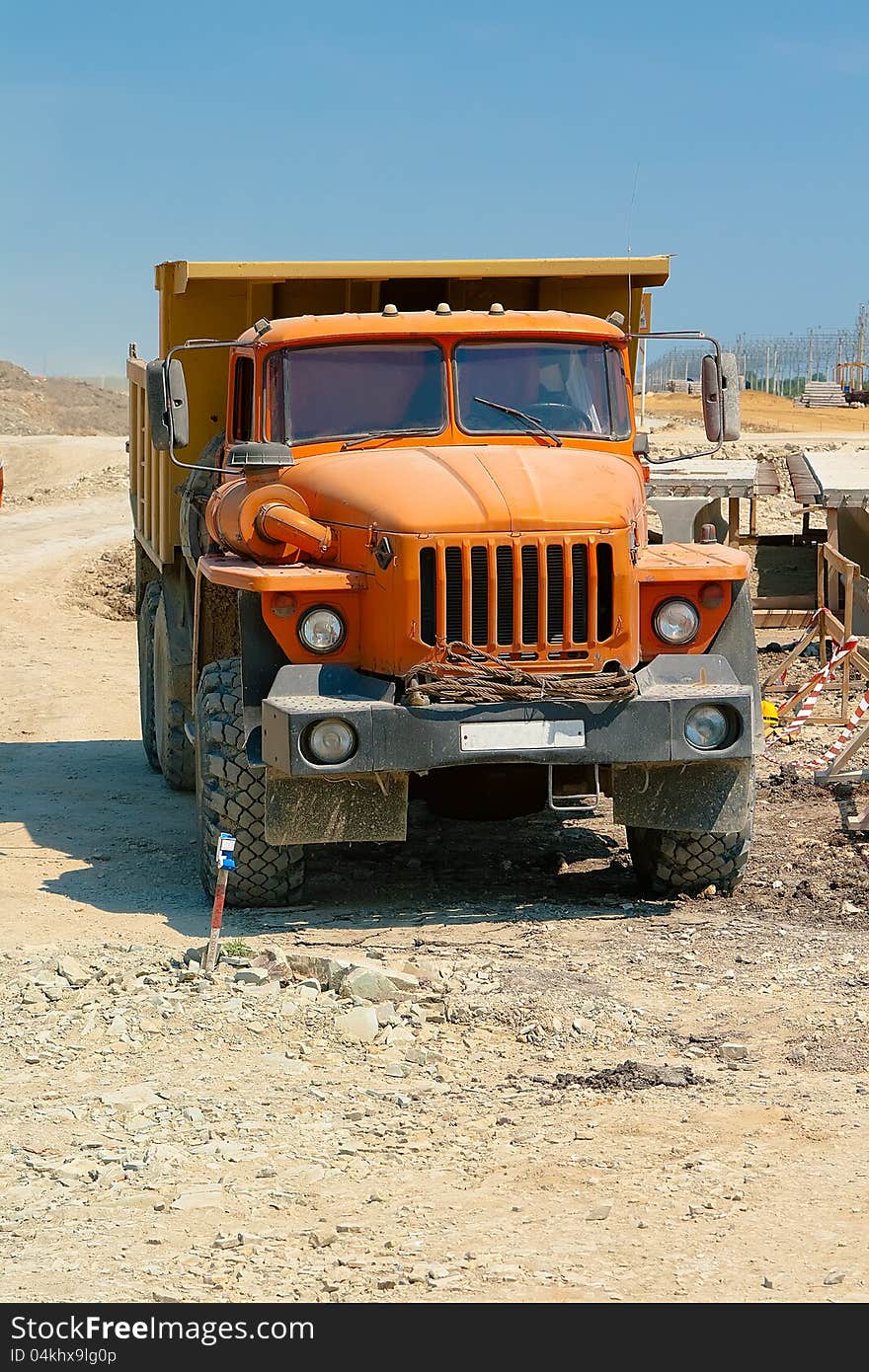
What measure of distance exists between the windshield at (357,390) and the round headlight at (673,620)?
141cm

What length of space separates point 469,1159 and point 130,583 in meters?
17.6

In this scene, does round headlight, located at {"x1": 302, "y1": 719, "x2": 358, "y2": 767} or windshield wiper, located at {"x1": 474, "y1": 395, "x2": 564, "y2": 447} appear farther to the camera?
windshield wiper, located at {"x1": 474, "y1": 395, "x2": 564, "y2": 447}

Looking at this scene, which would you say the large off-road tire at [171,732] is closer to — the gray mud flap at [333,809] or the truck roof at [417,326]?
the truck roof at [417,326]

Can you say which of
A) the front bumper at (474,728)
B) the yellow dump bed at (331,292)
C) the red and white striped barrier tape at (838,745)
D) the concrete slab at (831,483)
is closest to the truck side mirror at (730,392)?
the yellow dump bed at (331,292)

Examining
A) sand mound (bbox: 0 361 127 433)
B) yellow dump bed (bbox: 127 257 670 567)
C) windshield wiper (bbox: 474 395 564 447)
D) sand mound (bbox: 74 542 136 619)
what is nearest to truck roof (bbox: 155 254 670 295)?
yellow dump bed (bbox: 127 257 670 567)

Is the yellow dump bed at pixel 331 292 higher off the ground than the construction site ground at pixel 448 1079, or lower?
higher

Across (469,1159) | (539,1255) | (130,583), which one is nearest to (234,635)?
(469,1159)

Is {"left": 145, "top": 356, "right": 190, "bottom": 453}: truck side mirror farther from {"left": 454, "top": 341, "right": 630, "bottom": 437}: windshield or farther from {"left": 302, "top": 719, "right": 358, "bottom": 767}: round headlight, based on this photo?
{"left": 302, "top": 719, "right": 358, "bottom": 767}: round headlight

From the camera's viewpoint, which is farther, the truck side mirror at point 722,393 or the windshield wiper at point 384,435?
the truck side mirror at point 722,393

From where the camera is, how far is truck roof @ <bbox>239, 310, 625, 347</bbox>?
29.2 ft

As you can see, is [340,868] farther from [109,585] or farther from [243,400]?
[109,585]

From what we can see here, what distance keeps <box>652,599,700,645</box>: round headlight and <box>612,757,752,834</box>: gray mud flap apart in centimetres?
59

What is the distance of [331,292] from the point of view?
1046 centimetres

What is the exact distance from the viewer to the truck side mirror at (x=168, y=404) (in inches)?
356
